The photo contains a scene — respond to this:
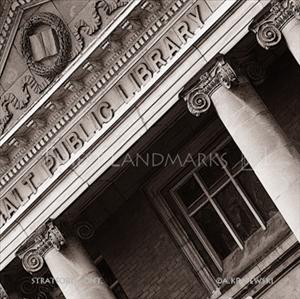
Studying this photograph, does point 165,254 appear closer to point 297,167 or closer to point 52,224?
point 52,224

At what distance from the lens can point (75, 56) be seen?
21.7 m

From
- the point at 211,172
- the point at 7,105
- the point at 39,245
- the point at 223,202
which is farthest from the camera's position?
the point at 7,105

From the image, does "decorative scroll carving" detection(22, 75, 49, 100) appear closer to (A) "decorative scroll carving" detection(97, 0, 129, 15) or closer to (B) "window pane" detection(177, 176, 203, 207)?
(A) "decorative scroll carving" detection(97, 0, 129, 15)

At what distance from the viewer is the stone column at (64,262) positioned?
21031 millimetres

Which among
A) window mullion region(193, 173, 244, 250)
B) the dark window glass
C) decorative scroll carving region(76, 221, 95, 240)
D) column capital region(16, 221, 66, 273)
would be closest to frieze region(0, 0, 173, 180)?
column capital region(16, 221, 66, 273)

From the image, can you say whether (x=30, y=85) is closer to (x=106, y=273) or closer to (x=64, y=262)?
(x=64, y=262)

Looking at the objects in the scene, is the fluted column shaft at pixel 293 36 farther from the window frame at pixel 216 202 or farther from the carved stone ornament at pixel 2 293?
the carved stone ornament at pixel 2 293

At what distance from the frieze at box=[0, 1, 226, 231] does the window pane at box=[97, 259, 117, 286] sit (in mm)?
1929

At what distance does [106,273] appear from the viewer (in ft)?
74.6

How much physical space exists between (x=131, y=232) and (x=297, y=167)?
4489 mm

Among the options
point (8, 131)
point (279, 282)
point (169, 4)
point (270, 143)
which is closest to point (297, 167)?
point (270, 143)

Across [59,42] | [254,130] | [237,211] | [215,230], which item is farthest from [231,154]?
[59,42]

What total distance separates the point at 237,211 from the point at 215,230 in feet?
1.74

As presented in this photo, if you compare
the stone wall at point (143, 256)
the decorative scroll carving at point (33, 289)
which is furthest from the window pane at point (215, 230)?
the decorative scroll carving at point (33, 289)
